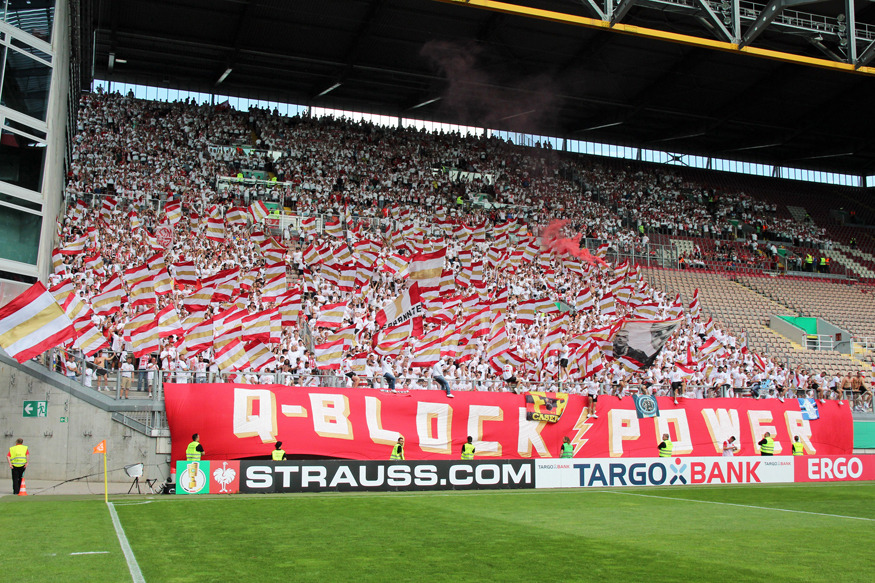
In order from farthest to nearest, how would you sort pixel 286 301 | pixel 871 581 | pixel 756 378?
1. pixel 756 378
2. pixel 286 301
3. pixel 871 581

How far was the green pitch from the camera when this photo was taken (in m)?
10.1

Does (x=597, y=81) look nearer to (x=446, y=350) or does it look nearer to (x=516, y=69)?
(x=516, y=69)

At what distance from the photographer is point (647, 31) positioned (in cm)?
3644

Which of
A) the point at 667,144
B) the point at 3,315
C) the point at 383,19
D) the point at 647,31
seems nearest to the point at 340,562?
the point at 3,315

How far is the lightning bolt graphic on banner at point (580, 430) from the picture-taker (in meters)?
28.6

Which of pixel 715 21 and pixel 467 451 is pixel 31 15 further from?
pixel 715 21

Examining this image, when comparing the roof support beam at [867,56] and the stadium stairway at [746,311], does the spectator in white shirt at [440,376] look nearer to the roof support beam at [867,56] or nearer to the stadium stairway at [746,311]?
the stadium stairway at [746,311]

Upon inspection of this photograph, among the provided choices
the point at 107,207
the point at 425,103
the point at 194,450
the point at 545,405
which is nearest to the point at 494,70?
the point at 425,103

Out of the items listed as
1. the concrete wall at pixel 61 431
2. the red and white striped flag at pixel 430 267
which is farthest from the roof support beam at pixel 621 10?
the concrete wall at pixel 61 431

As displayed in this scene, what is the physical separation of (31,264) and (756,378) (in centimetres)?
2733

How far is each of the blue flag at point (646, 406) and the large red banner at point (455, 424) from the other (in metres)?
0.21

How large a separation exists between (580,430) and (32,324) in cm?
1759

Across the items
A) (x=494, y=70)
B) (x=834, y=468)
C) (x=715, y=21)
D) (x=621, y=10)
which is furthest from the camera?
(x=494, y=70)

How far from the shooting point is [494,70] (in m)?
47.1
